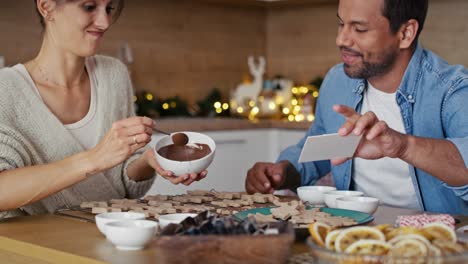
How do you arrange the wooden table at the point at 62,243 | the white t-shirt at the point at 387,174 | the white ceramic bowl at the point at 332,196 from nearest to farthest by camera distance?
1. the wooden table at the point at 62,243
2. the white ceramic bowl at the point at 332,196
3. the white t-shirt at the point at 387,174

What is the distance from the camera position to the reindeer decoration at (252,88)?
448 centimetres

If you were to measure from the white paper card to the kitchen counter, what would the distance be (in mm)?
1816

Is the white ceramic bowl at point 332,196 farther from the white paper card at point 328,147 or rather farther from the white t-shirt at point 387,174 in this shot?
the white t-shirt at point 387,174

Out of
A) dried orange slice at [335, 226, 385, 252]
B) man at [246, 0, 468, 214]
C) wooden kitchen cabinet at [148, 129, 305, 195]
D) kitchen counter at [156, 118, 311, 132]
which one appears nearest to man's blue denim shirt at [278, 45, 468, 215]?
A: man at [246, 0, 468, 214]

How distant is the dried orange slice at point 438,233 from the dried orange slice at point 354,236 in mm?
87

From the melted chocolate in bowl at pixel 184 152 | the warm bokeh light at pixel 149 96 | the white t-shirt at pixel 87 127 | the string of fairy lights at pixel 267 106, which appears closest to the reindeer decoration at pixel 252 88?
the string of fairy lights at pixel 267 106

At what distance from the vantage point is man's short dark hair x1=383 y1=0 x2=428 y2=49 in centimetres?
240

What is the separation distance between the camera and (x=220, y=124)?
3.85 meters

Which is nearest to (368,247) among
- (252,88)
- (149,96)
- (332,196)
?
(332,196)

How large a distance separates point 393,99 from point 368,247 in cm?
129

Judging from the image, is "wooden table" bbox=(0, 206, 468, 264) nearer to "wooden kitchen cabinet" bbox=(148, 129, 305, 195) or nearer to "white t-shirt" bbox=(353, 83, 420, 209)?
"white t-shirt" bbox=(353, 83, 420, 209)

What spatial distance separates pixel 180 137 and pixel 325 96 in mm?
699

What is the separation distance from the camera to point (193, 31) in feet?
15.0

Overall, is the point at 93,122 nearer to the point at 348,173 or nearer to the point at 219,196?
the point at 219,196
